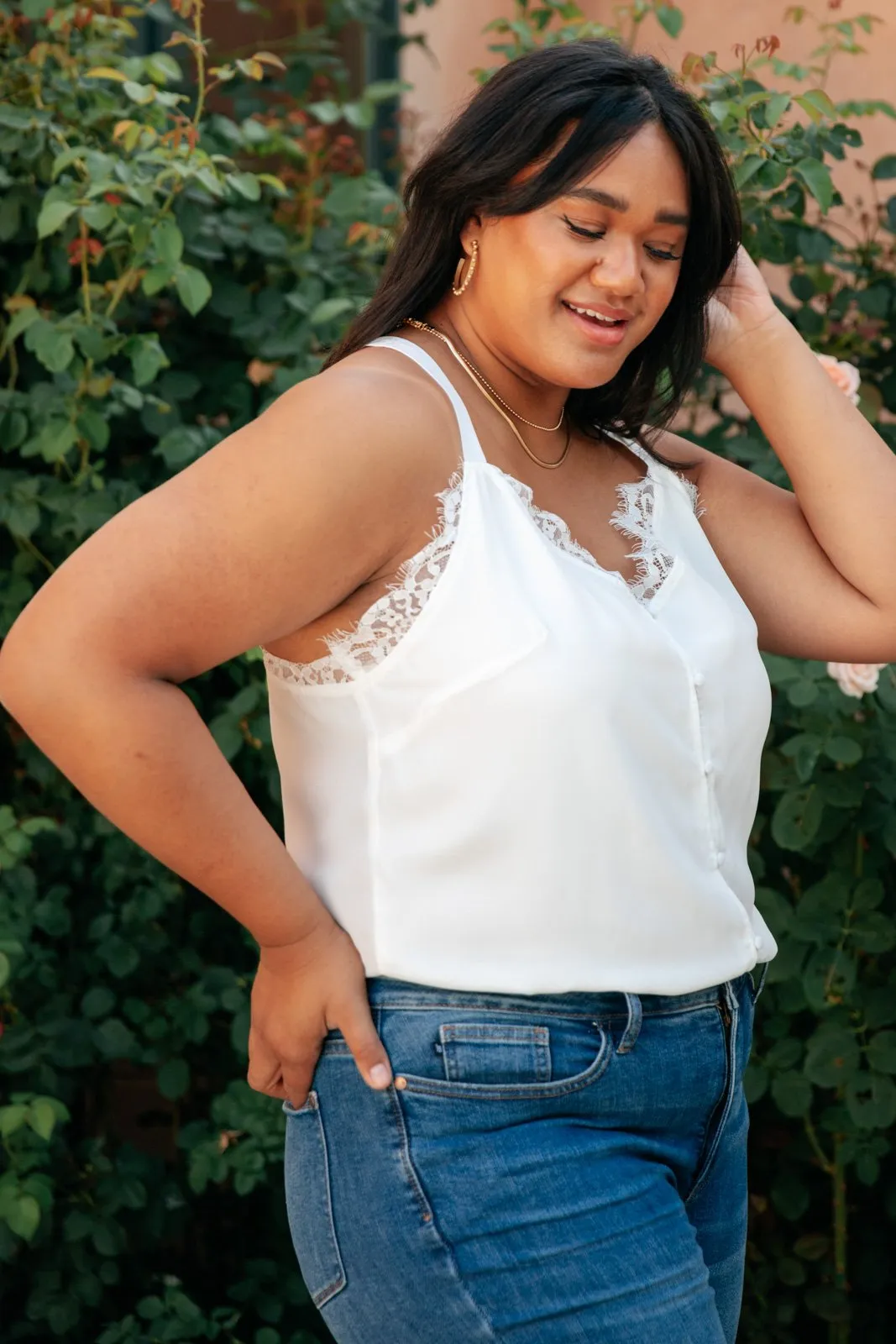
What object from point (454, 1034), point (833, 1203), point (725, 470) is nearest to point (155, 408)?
point (725, 470)

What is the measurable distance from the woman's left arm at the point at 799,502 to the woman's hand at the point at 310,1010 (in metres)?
0.73

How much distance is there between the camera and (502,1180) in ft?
4.46

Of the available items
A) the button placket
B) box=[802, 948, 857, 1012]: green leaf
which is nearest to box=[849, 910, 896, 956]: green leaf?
box=[802, 948, 857, 1012]: green leaf

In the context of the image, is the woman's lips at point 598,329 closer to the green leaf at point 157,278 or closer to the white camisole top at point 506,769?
the white camisole top at point 506,769

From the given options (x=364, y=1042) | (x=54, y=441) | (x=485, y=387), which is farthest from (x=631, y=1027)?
(x=54, y=441)

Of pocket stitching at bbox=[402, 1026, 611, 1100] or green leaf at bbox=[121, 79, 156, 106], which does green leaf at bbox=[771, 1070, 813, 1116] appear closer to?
pocket stitching at bbox=[402, 1026, 611, 1100]

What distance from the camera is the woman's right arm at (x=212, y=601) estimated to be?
1.32 meters

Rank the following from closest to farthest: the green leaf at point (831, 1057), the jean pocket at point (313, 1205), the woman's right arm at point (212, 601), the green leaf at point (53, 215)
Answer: the woman's right arm at point (212, 601) < the jean pocket at point (313, 1205) < the green leaf at point (53, 215) < the green leaf at point (831, 1057)

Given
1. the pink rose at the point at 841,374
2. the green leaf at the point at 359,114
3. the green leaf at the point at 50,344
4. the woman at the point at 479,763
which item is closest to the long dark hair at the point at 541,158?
the woman at the point at 479,763

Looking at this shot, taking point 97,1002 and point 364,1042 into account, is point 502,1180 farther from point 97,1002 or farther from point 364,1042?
point 97,1002

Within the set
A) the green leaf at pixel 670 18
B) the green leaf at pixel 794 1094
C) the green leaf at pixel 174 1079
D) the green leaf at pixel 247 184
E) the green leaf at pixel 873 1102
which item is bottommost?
the green leaf at pixel 174 1079

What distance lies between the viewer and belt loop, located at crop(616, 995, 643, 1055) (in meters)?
1.43

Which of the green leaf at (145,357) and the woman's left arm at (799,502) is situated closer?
the woman's left arm at (799,502)

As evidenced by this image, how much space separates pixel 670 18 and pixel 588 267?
1.36m
